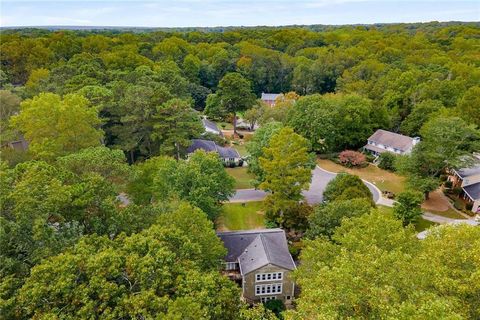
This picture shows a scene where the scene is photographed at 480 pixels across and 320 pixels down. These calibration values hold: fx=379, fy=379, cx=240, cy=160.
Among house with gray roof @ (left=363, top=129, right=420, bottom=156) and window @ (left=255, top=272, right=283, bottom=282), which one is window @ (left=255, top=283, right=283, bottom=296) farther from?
house with gray roof @ (left=363, top=129, right=420, bottom=156)

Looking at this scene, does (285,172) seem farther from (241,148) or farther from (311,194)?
(241,148)

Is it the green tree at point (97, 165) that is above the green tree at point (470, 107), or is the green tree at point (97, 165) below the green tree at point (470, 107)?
above

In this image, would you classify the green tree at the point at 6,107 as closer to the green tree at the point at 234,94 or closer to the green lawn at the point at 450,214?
the green tree at the point at 234,94

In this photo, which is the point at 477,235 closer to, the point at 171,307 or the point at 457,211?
the point at 171,307

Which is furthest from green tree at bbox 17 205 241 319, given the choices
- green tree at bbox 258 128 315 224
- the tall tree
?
green tree at bbox 258 128 315 224

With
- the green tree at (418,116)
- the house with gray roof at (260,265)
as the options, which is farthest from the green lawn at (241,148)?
the house with gray roof at (260,265)

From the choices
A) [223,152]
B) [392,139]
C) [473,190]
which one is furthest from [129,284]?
[392,139]

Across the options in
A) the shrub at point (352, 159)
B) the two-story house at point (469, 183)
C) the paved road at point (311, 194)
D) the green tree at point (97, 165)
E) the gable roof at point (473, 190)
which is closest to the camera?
the green tree at point (97, 165)
